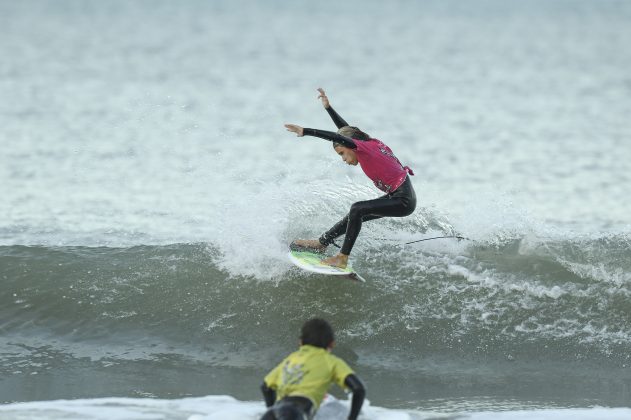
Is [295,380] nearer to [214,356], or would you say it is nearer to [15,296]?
[214,356]

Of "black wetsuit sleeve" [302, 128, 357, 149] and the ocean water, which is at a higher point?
"black wetsuit sleeve" [302, 128, 357, 149]

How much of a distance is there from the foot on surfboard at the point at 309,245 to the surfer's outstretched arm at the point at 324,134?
4.72 ft

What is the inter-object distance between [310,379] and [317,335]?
302 millimetres

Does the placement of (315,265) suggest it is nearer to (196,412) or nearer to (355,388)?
(196,412)

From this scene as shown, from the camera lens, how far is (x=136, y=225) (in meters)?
15.1

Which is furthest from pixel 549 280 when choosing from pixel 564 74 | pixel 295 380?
pixel 564 74

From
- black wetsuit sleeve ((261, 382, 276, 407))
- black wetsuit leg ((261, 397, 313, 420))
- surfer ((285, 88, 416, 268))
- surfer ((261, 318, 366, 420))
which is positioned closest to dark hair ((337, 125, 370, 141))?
surfer ((285, 88, 416, 268))

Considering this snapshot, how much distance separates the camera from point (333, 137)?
9.82 metres

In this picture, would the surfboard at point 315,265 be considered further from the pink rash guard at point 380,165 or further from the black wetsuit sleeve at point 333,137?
the black wetsuit sleeve at point 333,137

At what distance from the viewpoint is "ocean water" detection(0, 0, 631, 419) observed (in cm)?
965

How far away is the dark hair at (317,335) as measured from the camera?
721 centimetres

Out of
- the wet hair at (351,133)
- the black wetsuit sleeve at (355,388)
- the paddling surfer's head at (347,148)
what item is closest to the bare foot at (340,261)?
the paddling surfer's head at (347,148)

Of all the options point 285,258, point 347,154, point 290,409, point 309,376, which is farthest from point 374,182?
point 290,409

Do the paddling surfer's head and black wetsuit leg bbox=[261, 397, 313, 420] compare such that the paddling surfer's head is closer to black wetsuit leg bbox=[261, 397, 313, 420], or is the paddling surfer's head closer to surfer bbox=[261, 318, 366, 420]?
surfer bbox=[261, 318, 366, 420]
